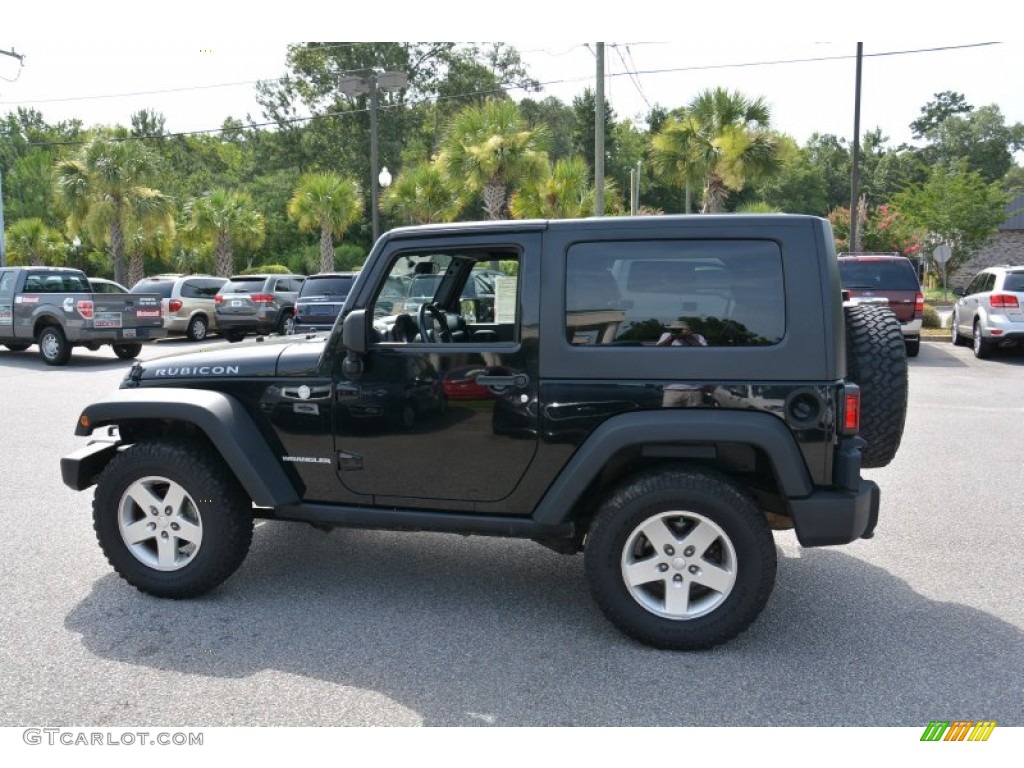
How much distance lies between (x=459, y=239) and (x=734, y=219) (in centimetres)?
127

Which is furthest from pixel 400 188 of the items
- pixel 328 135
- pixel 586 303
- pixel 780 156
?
pixel 586 303

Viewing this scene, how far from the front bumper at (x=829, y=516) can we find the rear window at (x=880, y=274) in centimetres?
1202

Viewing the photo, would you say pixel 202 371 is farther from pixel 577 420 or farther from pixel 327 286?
pixel 327 286

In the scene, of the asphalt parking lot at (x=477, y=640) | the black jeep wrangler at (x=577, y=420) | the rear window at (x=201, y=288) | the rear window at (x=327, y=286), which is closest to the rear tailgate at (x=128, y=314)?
the rear window at (x=327, y=286)

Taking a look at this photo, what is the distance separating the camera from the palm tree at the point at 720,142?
22469mm

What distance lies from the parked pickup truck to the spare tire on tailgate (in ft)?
45.7

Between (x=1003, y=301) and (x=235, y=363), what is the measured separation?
14.1 m

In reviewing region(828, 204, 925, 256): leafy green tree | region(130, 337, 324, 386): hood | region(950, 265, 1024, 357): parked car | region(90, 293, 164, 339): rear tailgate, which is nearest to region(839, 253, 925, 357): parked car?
region(950, 265, 1024, 357): parked car

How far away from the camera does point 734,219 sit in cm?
361

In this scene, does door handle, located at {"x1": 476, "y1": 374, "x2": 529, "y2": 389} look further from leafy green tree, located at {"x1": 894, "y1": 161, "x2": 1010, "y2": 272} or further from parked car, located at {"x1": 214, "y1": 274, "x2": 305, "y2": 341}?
leafy green tree, located at {"x1": 894, "y1": 161, "x2": 1010, "y2": 272}

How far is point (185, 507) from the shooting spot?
4.22 m

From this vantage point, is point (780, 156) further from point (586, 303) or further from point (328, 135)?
point (328, 135)

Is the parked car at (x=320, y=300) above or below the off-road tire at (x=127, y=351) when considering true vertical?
above
